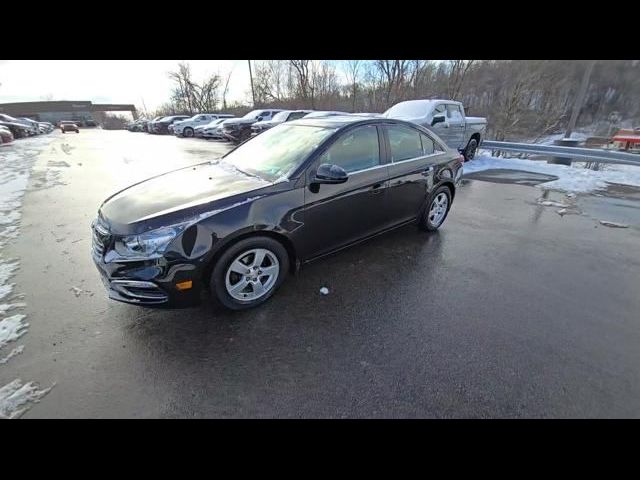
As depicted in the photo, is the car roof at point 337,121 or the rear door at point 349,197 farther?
the car roof at point 337,121

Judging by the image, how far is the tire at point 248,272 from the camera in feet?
8.98

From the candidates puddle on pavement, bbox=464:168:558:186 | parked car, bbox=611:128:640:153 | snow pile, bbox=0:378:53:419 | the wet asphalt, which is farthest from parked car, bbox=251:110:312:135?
parked car, bbox=611:128:640:153

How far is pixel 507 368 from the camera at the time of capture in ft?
7.82

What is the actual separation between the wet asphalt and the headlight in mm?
709

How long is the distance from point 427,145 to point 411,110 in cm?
→ 609

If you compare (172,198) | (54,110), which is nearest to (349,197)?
(172,198)

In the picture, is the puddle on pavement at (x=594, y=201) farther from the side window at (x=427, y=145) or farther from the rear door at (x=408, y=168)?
the rear door at (x=408, y=168)

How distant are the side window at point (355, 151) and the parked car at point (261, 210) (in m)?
0.01

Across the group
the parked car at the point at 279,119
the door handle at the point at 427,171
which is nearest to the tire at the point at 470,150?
the door handle at the point at 427,171

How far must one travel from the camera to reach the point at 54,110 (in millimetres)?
69438

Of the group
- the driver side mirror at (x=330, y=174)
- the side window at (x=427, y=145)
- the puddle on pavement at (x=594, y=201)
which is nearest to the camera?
the driver side mirror at (x=330, y=174)

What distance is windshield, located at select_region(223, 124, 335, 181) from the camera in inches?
127

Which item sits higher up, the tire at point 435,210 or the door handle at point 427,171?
the door handle at point 427,171

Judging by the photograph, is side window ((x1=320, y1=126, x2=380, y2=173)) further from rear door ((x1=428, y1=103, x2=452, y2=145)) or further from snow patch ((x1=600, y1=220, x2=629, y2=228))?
rear door ((x1=428, y1=103, x2=452, y2=145))
